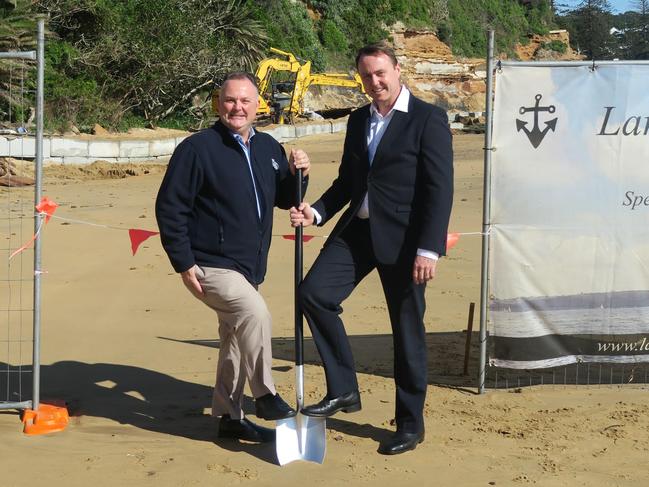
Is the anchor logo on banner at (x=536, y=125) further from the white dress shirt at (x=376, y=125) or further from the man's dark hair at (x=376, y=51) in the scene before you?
the man's dark hair at (x=376, y=51)

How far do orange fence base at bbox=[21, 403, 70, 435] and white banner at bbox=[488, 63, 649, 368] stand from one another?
2624mm

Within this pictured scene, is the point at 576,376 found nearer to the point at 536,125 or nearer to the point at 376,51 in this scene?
the point at 536,125

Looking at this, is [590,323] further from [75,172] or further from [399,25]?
[399,25]

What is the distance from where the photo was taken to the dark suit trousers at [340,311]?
5.05 m

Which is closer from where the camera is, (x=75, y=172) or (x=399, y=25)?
(x=75, y=172)

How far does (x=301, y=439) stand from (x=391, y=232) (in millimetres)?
1158

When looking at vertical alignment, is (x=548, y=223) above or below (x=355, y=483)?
above

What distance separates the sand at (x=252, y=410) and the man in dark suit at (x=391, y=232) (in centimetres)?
34

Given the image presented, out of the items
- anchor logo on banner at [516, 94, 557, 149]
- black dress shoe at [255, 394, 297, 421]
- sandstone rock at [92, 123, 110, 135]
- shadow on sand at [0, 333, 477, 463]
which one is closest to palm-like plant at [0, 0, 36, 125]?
sandstone rock at [92, 123, 110, 135]

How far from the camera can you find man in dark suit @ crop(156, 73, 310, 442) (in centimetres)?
499

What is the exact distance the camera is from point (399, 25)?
159ft

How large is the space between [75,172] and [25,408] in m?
13.7

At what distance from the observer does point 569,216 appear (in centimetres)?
591

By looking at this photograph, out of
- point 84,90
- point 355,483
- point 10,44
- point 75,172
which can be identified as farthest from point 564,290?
point 84,90
